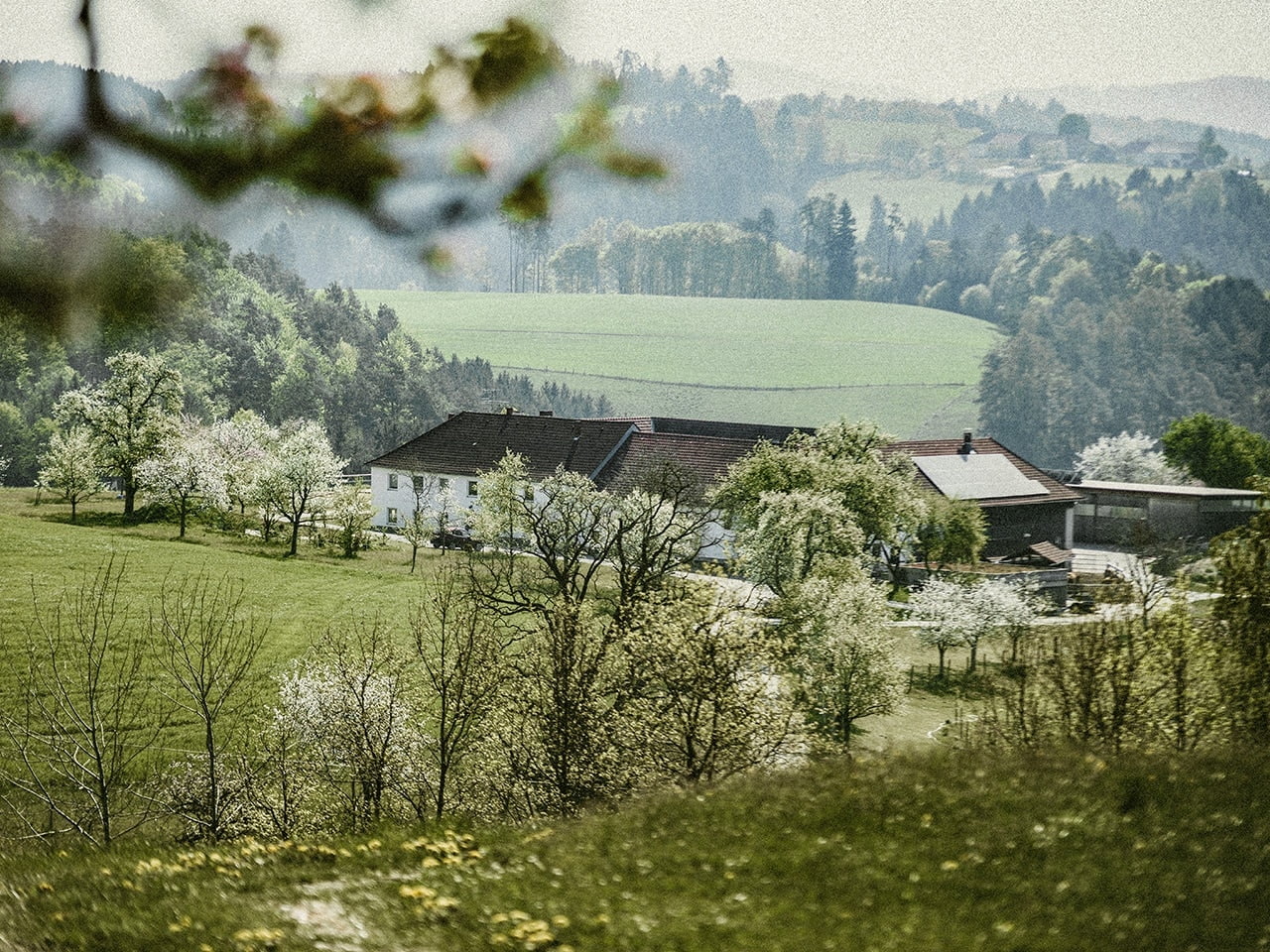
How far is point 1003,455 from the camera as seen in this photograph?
70250 mm

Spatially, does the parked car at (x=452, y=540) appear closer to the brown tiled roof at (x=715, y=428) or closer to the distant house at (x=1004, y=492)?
the brown tiled roof at (x=715, y=428)

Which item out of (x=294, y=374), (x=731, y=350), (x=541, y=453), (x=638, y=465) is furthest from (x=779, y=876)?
(x=731, y=350)

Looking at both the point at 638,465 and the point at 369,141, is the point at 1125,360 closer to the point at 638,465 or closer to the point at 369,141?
the point at 638,465

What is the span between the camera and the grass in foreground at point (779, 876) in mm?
7684

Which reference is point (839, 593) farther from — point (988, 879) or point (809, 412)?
point (809, 412)

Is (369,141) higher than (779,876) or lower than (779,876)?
higher

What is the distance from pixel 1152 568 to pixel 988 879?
42.3 m

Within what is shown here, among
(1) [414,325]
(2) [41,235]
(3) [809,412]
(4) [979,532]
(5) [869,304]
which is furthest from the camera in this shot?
(5) [869,304]

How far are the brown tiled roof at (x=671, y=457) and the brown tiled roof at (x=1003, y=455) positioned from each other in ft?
30.0

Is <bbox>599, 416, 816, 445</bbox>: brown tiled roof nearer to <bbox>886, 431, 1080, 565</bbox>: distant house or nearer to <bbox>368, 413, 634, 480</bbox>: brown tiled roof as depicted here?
<bbox>368, 413, 634, 480</bbox>: brown tiled roof

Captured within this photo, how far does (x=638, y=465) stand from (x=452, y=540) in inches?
462

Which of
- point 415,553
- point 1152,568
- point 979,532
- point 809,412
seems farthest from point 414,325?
point 1152,568

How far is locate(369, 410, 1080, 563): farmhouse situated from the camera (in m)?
63.1

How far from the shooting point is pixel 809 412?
119125 millimetres
